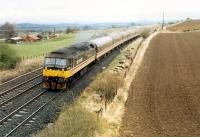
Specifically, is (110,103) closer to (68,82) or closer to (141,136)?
(141,136)

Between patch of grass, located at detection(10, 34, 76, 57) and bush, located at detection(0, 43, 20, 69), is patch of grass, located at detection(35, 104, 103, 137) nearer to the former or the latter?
bush, located at detection(0, 43, 20, 69)

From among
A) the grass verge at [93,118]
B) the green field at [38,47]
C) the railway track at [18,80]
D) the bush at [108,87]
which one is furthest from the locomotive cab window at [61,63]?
the green field at [38,47]

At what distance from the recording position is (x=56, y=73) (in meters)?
30.4

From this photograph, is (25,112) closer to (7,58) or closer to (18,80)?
(18,80)

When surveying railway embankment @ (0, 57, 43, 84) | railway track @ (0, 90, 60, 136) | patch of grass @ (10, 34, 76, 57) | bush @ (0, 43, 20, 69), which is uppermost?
bush @ (0, 43, 20, 69)

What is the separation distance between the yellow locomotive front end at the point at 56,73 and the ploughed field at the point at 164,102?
16.3 feet

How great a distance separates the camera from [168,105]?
2270 cm

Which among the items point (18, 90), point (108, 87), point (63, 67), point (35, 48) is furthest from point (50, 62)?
point (35, 48)

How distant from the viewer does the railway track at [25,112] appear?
21500 millimetres

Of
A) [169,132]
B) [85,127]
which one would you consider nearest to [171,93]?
[169,132]

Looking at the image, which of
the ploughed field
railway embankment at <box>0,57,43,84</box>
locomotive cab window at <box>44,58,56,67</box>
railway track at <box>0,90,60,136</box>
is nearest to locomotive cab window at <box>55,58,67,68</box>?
locomotive cab window at <box>44,58,56,67</box>

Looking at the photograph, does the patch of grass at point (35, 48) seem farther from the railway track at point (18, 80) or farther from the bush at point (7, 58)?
the railway track at point (18, 80)

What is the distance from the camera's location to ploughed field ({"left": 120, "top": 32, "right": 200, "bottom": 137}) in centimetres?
1868

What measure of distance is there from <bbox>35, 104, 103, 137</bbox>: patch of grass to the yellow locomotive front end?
11.2 metres
